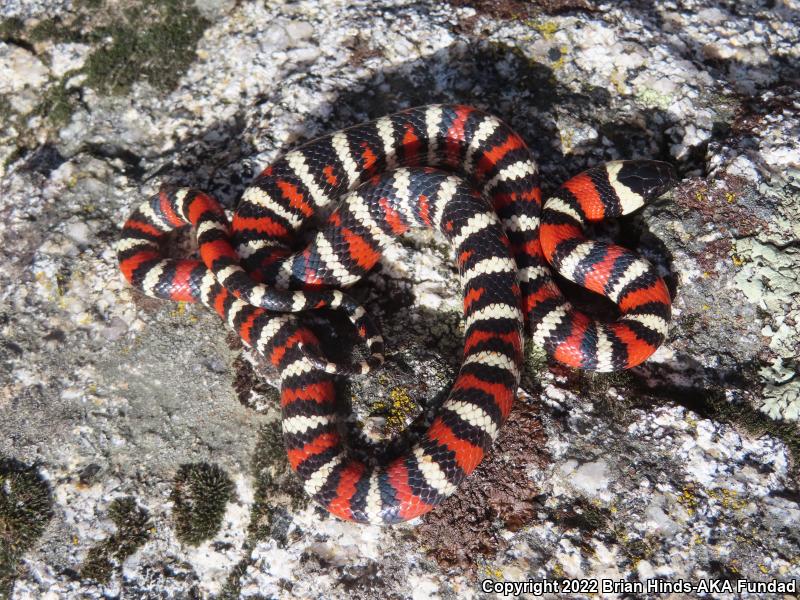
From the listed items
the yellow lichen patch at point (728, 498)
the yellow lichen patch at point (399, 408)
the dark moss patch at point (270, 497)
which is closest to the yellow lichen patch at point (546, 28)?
the yellow lichen patch at point (399, 408)

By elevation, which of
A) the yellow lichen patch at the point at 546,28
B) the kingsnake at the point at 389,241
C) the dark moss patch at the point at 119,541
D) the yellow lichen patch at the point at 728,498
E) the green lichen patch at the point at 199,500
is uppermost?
the yellow lichen patch at the point at 546,28

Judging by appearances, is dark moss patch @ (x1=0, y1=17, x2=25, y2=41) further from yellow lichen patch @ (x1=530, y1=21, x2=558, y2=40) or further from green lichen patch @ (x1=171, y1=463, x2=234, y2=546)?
yellow lichen patch @ (x1=530, y1=21, x2=558, y2=40)

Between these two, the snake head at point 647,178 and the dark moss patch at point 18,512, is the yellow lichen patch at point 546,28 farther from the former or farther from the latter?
the dark moss patch at point 18,512

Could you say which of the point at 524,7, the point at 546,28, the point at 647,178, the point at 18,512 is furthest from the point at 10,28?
the point at 647,178

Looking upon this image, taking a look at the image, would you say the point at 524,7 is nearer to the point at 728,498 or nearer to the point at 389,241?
the point at 389,241

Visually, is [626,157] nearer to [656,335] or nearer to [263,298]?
[656,335]

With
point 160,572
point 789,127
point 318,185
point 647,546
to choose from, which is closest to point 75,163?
point 318,185

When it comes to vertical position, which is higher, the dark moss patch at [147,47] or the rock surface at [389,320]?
the dark moss patch at [147,47]
